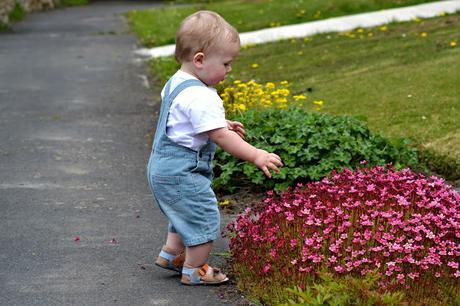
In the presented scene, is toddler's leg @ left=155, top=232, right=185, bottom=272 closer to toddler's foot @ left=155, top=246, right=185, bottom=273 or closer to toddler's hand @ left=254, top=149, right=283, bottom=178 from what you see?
toddler's foot @ left=155, top=246, right=185, bottom=273

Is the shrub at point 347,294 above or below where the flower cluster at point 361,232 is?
above

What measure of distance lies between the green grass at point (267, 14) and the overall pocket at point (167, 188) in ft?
38.9

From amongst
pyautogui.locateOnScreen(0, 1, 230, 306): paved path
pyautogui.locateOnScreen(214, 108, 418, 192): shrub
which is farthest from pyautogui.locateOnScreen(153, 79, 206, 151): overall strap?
pyautogui.locateOnScreen(214, 108, 418, 192): shrub

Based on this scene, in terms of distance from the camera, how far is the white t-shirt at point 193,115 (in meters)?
4.80

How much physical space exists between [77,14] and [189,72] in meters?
20.7

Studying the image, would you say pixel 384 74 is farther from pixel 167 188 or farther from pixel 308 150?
pixel 167 188

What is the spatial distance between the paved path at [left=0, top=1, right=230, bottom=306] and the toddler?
283 mm

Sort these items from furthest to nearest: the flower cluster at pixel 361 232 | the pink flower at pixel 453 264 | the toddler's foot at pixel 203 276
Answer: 1. the toddler's foot at pixel 203 276
2. the flower cluster at pixel 361 232
3. the pink flower at pixel 453 264

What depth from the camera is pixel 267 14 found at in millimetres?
19344

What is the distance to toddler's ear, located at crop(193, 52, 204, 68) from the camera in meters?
4.87

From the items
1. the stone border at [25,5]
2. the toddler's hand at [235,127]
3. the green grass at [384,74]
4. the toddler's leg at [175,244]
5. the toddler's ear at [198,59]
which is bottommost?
the stone border at [25,5]

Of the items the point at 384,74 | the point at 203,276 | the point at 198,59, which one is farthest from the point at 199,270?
the point at 384,74

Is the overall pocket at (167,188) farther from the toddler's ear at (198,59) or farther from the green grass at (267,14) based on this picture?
the green grass at (267,14)

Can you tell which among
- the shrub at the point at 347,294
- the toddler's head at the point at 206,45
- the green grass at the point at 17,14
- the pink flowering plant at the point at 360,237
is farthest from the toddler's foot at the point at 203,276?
the green grass at the point at 17,14
